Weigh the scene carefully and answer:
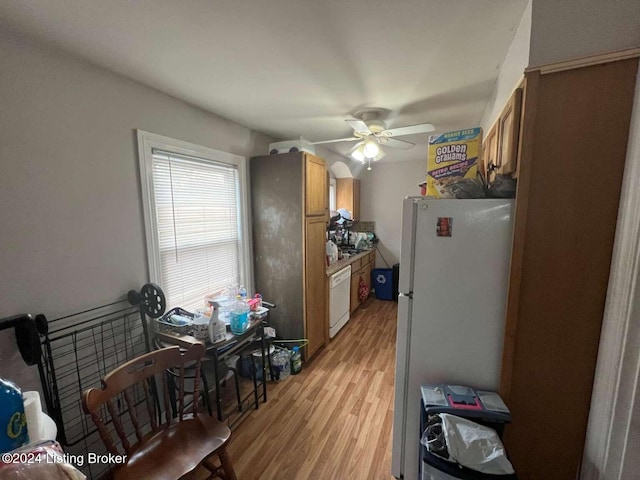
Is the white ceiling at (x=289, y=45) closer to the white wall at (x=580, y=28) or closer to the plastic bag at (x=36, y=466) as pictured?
the white wall at (x=580, y=28)

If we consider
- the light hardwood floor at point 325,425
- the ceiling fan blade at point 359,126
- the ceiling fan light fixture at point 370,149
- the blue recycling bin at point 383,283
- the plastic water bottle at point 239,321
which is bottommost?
the light hardwood floor at point 325,425

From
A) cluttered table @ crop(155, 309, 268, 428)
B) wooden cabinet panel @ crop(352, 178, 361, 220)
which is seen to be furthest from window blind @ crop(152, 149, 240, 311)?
wooden cabinet panel @ crop(352, 178, 361, 220)

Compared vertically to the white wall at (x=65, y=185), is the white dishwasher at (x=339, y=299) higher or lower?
lower

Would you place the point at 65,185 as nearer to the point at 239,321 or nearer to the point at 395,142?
the point at 239,321

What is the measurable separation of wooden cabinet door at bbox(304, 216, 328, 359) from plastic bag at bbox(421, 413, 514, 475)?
5.27 ft

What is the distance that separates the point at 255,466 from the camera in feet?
5.26

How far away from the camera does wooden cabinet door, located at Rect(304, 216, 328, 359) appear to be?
8.37 feet

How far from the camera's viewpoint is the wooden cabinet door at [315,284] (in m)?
2.55

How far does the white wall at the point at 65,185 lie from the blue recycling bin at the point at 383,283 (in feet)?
11.6

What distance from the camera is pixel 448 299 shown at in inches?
51.8

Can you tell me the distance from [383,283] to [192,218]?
3.31 meters

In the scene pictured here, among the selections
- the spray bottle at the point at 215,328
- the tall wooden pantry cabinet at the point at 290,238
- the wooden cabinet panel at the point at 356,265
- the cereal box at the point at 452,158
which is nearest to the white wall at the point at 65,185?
the spray bottle at the point at 215,328

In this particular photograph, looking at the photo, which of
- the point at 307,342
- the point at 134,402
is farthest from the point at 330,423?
the point at 134,402

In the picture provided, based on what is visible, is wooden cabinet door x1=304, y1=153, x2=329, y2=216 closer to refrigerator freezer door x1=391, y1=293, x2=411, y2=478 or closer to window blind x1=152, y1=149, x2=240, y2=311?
window blind x1=152, y1=149, x2=240, y2=311
